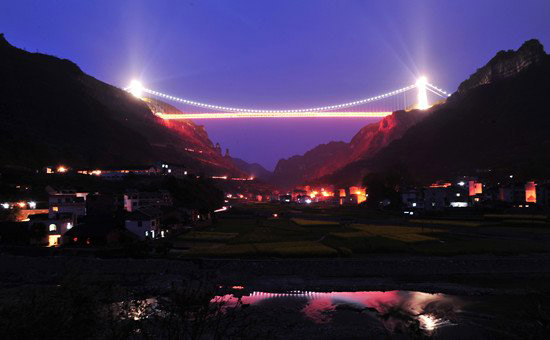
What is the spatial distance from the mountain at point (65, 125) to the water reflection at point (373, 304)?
135ft

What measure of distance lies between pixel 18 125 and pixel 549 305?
66.3m

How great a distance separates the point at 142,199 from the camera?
3572 centimetres

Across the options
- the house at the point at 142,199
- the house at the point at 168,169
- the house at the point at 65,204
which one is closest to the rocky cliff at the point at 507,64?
the house at the point at 168,169

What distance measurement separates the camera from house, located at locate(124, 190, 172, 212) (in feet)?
114

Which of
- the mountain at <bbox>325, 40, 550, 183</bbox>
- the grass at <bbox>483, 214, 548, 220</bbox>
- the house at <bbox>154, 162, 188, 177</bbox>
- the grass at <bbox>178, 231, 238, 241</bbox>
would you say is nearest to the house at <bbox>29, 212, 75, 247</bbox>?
the grass at <bbox>178, 231, 238, 241</bbox>

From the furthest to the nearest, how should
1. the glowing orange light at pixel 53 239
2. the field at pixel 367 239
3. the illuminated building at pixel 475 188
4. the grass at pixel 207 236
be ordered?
the illuminated building at pixel 475 188 < the grass at pixel 207 236 < the glowing orange light at pixel 53 239 < the field at pixel 367 239

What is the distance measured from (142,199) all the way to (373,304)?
26.3m

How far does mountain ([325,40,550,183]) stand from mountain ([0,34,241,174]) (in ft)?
163

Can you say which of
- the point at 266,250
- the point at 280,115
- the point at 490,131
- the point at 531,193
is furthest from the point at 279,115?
the point at 266,250

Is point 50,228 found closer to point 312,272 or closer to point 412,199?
point 312,272

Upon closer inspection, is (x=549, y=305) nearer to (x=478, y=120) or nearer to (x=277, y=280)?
(x=277, y=280)

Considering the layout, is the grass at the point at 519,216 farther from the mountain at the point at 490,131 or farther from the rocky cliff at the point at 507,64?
the rocky cliff at the point at 507,64

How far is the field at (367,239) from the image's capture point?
2320 cm

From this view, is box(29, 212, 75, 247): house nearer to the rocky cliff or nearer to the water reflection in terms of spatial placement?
the water reflection
